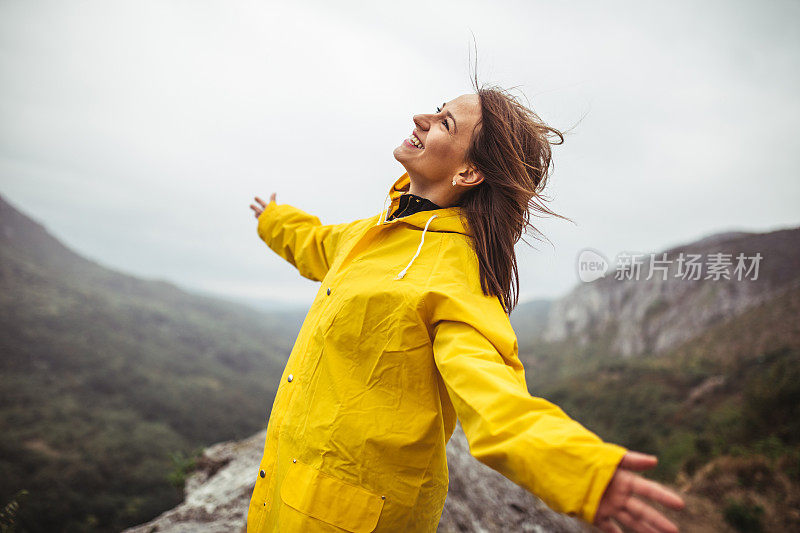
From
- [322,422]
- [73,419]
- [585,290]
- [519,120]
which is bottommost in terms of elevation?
[73,419]

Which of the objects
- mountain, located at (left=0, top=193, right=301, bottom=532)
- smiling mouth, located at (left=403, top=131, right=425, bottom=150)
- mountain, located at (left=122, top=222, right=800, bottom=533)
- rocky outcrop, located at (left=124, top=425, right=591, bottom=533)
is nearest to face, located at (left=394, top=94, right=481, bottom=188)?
smiling mouth, located at (left=403, top=131, right=425, bottom=150)

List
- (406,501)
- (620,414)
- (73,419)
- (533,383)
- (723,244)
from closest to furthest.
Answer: (406,501) → (620,414) → (73,419) → (723,244) → (533,383)

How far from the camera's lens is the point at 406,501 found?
64.0 inches

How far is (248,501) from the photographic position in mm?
3721

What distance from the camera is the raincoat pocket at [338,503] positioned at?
5.13ft

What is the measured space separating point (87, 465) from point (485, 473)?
24.0 metres

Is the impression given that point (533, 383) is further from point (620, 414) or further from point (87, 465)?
point (87, 465)

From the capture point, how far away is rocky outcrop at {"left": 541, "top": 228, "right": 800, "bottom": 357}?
2708 centimetres

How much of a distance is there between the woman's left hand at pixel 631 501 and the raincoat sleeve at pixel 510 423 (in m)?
0.04

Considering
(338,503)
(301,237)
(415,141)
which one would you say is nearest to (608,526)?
(338,503)

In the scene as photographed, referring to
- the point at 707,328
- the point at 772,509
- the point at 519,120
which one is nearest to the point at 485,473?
the point at 519,120

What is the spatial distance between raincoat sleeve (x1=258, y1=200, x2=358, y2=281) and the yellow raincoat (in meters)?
0.63

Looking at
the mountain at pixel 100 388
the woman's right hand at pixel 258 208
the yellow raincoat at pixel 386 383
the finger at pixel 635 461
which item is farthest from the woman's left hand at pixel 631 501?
the mountain at pixel 100 388

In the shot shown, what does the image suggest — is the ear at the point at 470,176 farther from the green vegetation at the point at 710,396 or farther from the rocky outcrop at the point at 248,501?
the green vegetation at the point at 710,396
